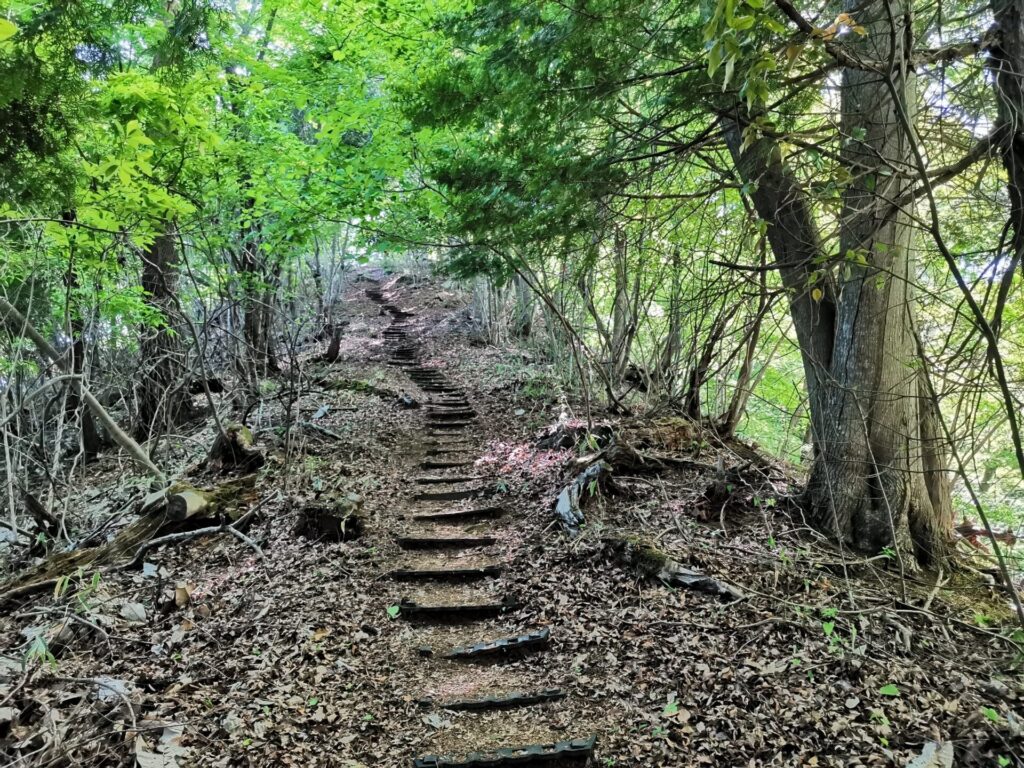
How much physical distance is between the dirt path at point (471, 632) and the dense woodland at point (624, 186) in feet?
9.08

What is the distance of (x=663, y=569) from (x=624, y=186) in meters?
3.46

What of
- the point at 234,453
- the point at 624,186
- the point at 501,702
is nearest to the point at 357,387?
the point at 234,453

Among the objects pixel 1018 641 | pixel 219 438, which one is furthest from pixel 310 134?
pixel 1018 641

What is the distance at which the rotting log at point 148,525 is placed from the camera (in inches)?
210

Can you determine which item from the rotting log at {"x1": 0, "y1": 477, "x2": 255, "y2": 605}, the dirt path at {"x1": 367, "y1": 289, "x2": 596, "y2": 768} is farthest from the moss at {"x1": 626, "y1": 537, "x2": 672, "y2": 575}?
the rotting log at {"x1": 0, "y1": 477, "x2": 255, "y2": 605}

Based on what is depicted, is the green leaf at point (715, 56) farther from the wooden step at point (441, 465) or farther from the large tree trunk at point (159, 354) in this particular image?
the large tree trunk at point (159, 354)

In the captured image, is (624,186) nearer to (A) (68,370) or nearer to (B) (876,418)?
(B) (876,418)

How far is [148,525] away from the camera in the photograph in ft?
20.6

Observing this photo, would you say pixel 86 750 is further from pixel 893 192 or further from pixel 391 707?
pixel 893 192

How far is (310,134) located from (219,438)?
1018 cm

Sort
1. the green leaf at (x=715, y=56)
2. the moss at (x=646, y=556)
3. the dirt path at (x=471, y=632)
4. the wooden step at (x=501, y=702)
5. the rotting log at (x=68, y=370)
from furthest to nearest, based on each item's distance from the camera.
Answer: the rotting log at (x=68, y=370)
the moss at (x=646, y=556)
the wooden step at (x=501, y=702)
the dirt path at (x=471, y=632)
the green leaf at (x=715, y=56)

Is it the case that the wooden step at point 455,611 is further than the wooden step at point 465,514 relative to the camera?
No

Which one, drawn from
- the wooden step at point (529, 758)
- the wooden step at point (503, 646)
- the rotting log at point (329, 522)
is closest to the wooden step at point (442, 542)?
the rotting log at point (329, 522)

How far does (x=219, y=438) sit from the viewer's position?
25.3 ft
